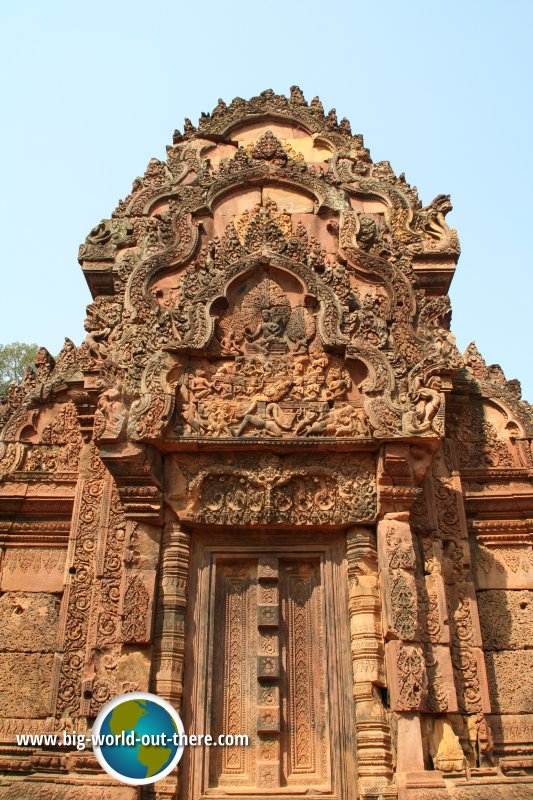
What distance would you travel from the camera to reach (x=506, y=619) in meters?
8.10

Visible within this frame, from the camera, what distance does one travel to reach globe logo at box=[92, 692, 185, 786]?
642 centimetres

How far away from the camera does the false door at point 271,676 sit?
6820 mm

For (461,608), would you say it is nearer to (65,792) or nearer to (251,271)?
(65,792)

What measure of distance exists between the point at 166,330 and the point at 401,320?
2.61 metres

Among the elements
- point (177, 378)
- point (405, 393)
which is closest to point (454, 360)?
point (405, 393)

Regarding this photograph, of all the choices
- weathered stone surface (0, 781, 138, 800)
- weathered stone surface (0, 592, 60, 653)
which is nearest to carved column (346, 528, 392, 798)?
weathered stone surface (0, 781, 138, 800)

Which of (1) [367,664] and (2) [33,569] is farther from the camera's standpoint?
(2) [33,569]

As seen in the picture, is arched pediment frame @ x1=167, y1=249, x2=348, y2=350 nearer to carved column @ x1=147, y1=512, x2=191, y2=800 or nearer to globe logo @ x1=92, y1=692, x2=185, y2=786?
carved column @ x1=147, y1=512, x2=191, y2=800

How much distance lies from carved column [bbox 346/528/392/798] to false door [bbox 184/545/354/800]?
16cm

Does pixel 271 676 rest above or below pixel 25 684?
below

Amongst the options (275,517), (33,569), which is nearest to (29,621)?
(33,569)

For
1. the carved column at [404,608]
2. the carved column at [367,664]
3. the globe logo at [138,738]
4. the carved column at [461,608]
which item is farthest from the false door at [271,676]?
the carved column at [461,608]

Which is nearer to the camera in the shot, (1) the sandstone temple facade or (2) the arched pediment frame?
(1) the sandstone temple facade

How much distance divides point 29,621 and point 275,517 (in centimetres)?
322
